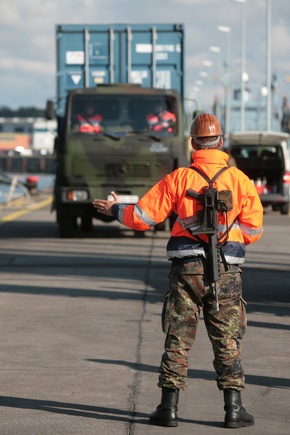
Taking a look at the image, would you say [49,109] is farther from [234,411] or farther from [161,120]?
[234,411]

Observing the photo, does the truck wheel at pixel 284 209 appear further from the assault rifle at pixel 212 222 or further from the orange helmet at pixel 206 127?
the assault rifle at pixel 212 222

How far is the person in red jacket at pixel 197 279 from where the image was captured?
716 cm

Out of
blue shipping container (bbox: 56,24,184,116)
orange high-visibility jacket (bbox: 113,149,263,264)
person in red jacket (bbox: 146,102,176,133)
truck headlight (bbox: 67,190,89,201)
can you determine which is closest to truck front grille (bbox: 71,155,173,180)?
truck headlight (bbox: 67,190,89,201)

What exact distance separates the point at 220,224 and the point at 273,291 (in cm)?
733

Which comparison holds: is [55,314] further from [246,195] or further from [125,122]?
[125,122]

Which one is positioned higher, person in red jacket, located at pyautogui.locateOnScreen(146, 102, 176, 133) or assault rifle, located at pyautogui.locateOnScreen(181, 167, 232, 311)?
assault rifle, located at pyautogui.locateOnScreen(181, 167, 232, 311)

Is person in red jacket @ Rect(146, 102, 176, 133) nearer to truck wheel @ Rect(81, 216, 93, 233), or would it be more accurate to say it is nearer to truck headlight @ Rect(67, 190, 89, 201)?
truck headlight @ Rect(67, 190, 89, 201)

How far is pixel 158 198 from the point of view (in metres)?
7.18

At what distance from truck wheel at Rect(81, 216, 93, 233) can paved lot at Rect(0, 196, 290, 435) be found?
5906mm

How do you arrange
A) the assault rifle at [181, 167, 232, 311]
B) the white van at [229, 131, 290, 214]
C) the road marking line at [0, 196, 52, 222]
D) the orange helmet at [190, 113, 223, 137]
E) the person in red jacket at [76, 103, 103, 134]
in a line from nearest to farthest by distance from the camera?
the assault rifle at [181, 167, 232, 311] < the orange helmet at [190, 113, 223, 137] < the person in red jacket at [76, 103, 103, 134] < the road marking line at [0, 196, 52, 222] < the white van at [229, 131, 290, 214]

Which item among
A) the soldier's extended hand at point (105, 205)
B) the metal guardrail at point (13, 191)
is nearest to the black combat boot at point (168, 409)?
the soldier's extended hand at point (105, 205)

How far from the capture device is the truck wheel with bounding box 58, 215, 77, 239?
23.5 m

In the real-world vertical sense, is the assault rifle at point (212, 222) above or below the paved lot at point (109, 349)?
above

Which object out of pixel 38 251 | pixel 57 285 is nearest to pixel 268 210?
pixel 38 251
